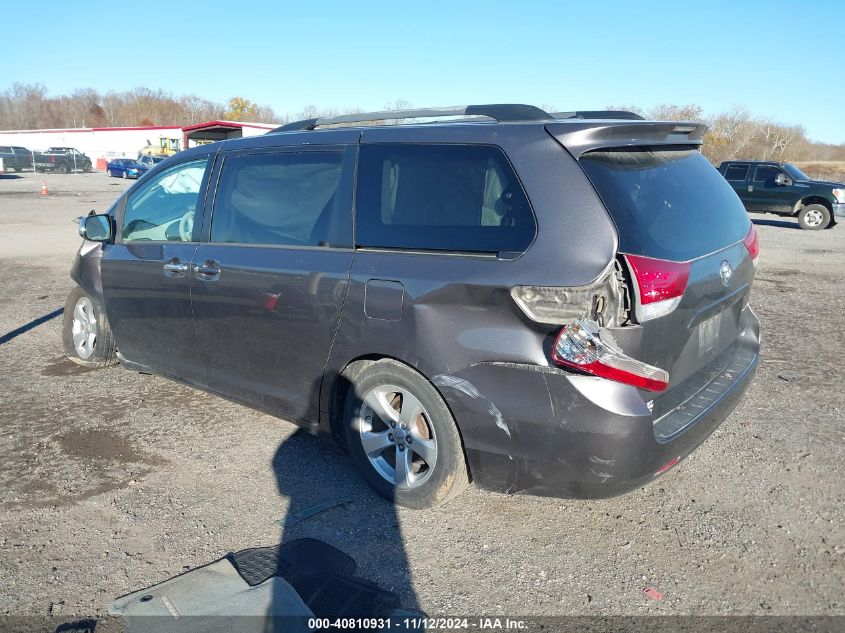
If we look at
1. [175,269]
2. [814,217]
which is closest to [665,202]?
[175,269]

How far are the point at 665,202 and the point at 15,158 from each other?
5360cm

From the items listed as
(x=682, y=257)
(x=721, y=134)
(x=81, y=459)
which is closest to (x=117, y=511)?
(x=81, y=459)

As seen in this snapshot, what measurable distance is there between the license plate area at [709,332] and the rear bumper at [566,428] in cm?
19

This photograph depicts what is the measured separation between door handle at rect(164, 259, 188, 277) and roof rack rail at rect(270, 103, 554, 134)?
3.49ft

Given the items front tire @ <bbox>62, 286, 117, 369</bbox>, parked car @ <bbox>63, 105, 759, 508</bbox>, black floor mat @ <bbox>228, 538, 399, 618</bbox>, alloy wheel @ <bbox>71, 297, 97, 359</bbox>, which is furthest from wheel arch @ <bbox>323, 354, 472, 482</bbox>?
alloy wheel @ <bbox>71, 297, 97, 359</bbox>

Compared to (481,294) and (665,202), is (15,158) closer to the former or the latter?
(481,294)

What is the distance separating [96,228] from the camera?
4895 mm

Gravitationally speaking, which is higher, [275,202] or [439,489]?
[275,202]

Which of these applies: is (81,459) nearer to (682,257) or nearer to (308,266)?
(308,266)

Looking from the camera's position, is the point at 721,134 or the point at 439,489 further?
the point at 721,134

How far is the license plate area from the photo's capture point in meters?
3.18

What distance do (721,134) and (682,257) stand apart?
2422 inches

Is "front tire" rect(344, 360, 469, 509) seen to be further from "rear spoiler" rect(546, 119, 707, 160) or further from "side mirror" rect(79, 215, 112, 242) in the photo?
"side mirror" rect(79, 215, 112, 242)

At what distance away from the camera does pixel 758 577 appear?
9.43 feet
